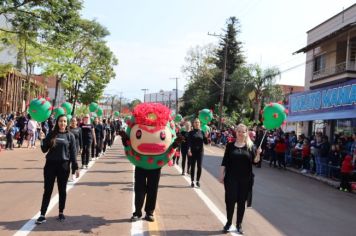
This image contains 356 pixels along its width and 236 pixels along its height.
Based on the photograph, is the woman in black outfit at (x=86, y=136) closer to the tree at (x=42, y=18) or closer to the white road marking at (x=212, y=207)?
the white road marking at (x=212, y=207)

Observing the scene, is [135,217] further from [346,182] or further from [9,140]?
[9,140]

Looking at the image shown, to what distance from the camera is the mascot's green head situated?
7.84 metres

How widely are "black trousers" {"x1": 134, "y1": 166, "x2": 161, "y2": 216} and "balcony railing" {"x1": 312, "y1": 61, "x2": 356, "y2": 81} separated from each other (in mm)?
19658

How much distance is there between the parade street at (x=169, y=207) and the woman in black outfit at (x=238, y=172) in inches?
20.9

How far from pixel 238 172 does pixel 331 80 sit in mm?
21094

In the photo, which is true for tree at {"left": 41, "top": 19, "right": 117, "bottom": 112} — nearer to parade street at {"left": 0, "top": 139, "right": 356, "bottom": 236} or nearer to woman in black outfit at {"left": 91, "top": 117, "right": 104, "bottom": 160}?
woman in black outfit at {"left": 91, "top": 117, "right": 104, "bottom": 160}

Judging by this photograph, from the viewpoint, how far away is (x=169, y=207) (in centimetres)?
925

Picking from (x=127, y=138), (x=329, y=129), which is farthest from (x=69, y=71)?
(x=127, y=138)

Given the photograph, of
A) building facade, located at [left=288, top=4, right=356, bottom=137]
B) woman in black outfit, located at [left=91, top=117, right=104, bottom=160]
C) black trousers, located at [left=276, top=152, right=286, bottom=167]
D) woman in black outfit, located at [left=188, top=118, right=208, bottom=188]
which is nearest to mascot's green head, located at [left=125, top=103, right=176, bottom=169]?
woman in black outfit, located at [left=188, top=118, right=208, bottom=188]

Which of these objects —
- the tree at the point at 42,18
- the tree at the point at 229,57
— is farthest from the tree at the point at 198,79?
the tree at the point at 42,18

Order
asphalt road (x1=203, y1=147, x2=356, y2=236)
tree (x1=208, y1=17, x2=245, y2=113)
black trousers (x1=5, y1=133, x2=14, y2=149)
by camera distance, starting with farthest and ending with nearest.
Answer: tree (x1=208, y1=17, x2=245, y2=113)
black trousers (x1=5, y1=133, x2=14, y2=149)
asphalt road (x1=203, y1=147, x2=356, y2=236)

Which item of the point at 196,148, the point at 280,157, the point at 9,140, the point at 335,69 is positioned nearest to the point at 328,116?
the point at 280,157

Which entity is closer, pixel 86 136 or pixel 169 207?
pixel 169 207

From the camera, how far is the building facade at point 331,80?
20.5m
